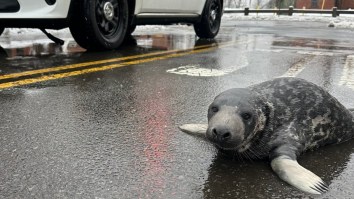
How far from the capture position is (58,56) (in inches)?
239

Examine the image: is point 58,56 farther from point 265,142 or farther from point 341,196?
point 341,196

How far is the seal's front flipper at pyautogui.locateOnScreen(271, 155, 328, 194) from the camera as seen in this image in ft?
6.07

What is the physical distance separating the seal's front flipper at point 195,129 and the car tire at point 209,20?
687 cm

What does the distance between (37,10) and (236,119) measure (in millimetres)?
4053

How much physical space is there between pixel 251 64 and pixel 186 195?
4059mm

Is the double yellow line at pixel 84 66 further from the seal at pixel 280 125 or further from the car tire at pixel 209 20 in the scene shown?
the car tire at pixel 209 20

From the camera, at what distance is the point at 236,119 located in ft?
6.82

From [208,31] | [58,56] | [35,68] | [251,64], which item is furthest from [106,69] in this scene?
[208,31]

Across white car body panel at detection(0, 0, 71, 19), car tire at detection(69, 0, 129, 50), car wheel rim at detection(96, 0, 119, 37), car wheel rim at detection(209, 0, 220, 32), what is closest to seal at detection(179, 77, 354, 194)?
white car body panel at detection(0, 0, 71, 19)

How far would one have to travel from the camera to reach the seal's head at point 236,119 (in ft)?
6.65

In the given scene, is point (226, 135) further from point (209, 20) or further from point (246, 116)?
point (209, 20)

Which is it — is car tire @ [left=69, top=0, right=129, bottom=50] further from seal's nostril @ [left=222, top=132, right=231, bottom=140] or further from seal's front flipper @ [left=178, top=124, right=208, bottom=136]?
seal's nostril @ [left=222, top=132, right=231, bottom=140]

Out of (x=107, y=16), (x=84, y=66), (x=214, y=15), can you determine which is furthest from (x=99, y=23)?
(x=214, y=15)

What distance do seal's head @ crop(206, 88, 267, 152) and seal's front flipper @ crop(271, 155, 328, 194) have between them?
0.67ft
